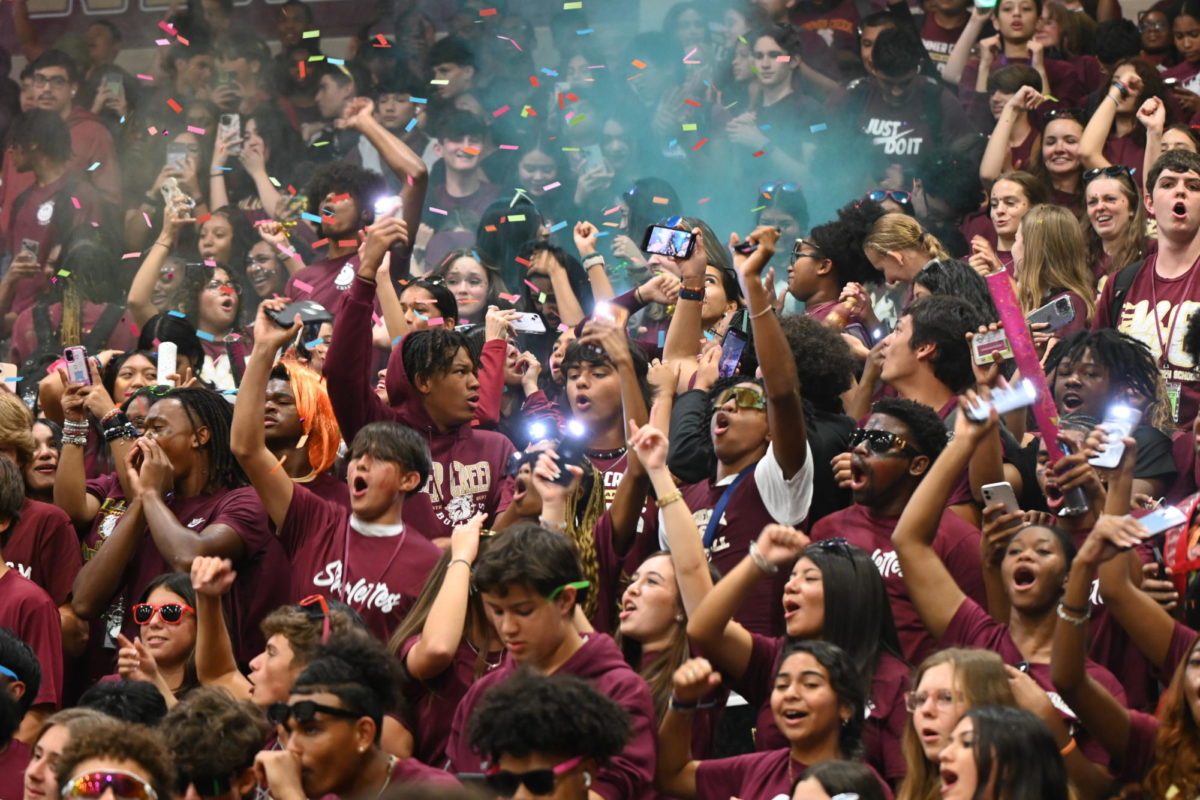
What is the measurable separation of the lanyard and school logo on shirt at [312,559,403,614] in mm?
957

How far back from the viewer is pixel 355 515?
19.8 feet

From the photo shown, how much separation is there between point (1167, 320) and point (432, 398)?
270 centimetres

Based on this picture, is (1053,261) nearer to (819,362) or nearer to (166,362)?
(819,362)

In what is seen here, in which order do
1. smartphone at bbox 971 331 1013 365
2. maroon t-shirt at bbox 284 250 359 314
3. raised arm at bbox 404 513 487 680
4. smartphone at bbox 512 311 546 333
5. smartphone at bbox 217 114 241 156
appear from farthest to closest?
smartphone at bbox 217 114 241 156
maroon t-shirt at bbox 284 250 359 314
smartphone at bbox 512 311 546 333
smartphone at bbox 971 331 1013 365
raised arm at bbox 404 513 487 680

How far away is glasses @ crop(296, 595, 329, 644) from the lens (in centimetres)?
534

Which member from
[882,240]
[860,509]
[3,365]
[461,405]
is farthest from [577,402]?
[3,365]

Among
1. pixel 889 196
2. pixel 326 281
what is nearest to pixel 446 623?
pixel 326 281

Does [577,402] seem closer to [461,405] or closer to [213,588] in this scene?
[461,405]

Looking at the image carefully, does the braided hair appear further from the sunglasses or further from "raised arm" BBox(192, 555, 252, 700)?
the sunglasses

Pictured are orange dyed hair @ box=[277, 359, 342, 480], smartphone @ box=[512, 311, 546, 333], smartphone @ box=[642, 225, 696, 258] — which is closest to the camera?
orange dyed hair @ box=[277, 359, 342, 480]

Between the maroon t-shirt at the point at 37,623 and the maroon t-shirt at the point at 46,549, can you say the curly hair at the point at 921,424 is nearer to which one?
the maroon t-shirt at the point at 37,623

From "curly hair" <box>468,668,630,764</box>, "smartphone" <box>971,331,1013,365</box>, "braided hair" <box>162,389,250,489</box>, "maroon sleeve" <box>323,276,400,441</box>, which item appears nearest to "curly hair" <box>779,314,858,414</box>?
"smartphone" <box>971,331,1013,365</box>

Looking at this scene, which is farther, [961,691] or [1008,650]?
[1008,650]

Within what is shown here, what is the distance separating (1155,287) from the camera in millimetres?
7312
